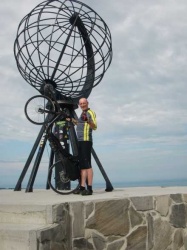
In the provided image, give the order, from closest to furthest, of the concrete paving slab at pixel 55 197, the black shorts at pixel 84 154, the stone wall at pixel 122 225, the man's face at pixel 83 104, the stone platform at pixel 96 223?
the stone platform at pixel 96 223 < the stone wall at pixel 122 225 < the concrete paving slab at pixel 55 197 < the black shorts at pixel 84 154 < the man's face at pixel 83 104

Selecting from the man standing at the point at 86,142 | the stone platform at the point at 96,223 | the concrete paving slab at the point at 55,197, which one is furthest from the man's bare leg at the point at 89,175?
the stone platform at the point at 96,223

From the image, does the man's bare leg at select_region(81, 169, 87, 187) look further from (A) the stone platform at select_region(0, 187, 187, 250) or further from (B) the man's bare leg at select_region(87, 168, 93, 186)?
(A) the stone platform at select_region(0, 187, 187, 250)

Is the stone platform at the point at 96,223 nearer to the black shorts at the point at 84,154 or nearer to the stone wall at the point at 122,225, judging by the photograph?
the stone wall at the point at 122,225

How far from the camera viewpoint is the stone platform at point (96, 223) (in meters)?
3.90

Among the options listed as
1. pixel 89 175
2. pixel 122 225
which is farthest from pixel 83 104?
pixel 122 225

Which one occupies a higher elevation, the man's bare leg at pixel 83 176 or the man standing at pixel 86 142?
the man standing at pixel 86 142

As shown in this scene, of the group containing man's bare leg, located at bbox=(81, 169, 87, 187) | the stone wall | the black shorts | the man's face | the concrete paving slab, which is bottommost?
the stone wall

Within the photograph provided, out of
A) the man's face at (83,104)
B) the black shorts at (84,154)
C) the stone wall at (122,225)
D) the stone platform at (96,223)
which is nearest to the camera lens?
the stone platform at (96,223)

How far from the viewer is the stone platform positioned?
3898 millimetres

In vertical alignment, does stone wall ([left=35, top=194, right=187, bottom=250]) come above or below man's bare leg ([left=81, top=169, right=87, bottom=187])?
below

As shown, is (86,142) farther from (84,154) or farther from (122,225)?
(122,225)

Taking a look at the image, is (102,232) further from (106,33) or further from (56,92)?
(106,33)

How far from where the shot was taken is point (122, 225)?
15.6 ft

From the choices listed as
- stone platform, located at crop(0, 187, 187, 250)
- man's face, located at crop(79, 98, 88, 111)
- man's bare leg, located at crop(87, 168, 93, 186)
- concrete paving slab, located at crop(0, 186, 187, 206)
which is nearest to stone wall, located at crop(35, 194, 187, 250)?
stone platform, located at crop(0, 187, 187, 250)
